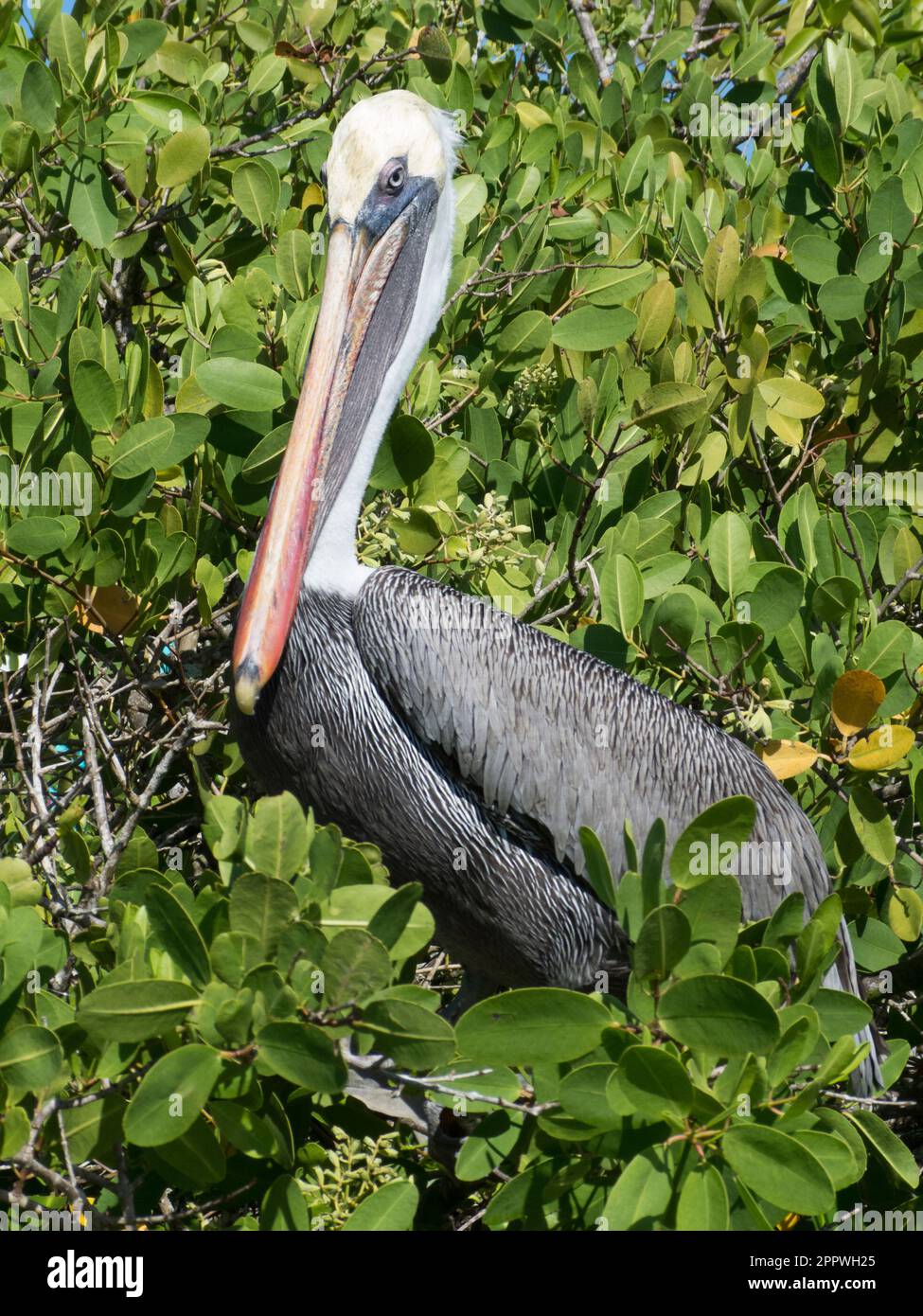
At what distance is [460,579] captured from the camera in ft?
12.9

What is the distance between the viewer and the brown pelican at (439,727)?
337cm

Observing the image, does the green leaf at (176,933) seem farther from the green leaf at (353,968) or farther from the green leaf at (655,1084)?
the green leaf at (655,1084)

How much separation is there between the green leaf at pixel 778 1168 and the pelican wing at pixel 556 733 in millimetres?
1260

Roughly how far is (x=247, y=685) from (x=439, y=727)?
1.71 ft

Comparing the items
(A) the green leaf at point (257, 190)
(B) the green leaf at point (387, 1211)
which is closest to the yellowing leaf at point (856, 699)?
(B) the green leaf at point (387, 1211)

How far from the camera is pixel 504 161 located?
178 inches

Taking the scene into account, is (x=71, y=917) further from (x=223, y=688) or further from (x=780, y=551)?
(x=780, y=551)

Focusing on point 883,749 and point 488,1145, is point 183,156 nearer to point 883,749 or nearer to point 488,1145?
point 883,749

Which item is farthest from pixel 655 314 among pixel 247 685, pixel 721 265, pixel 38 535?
pixel 38 535

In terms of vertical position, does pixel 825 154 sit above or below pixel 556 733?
above

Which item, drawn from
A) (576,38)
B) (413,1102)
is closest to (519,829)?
(413,1102)

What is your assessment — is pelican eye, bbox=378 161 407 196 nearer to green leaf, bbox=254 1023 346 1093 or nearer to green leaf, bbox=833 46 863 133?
green leaf, bbox=833 46 863 133

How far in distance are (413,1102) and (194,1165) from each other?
1.04 m

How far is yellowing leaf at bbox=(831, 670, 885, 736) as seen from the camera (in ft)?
10.6
